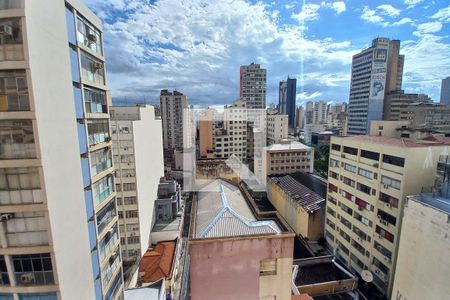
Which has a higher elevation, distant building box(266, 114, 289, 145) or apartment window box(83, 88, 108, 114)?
apartment window box(83, 88, 108, 114)

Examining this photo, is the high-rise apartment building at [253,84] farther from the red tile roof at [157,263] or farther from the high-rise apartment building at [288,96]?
the red tile roof at [157,263]

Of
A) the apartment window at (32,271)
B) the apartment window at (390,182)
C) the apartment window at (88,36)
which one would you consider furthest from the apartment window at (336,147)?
the apartment window at (32,271)

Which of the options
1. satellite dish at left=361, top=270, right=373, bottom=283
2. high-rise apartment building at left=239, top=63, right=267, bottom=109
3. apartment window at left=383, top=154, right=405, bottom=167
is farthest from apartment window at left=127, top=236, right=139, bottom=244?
high-rise apartment building at left=239, top=63, right=267, bottom=109

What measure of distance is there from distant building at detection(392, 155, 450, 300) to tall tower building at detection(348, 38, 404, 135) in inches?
1638

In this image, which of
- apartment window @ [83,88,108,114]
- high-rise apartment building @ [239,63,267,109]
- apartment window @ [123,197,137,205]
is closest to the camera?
apartment window @ [83,88,108,114]

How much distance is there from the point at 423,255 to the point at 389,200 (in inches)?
115

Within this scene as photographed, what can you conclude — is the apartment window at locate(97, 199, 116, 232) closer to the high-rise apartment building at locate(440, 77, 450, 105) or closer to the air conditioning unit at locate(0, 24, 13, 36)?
the air conditioning unit at locate(0, 24, 13, 36)

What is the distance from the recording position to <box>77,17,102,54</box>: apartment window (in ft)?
17.6

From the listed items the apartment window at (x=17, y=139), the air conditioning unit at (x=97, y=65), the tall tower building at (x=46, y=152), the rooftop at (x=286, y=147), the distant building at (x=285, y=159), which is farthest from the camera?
the rooftop at (x=286, y=147)

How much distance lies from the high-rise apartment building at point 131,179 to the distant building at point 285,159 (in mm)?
14661

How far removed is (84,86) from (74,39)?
1.05 meters

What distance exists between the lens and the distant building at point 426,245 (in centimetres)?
854

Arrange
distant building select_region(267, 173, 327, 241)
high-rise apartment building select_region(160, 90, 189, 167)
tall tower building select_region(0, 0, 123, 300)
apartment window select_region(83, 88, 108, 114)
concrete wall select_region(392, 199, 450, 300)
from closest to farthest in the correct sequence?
tall tower building select_region(0, 0, 123, 300)
apartment window select_region(83, 88, 108, 114)
concrete wall select_region(392, 199, 450, 300)
distant building select_region(267, 173, 327, 241)
high-rise apartment building select_region(160, 90, 189, 167)

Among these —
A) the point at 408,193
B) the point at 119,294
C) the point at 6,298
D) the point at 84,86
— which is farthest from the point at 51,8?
the point at 408,193
